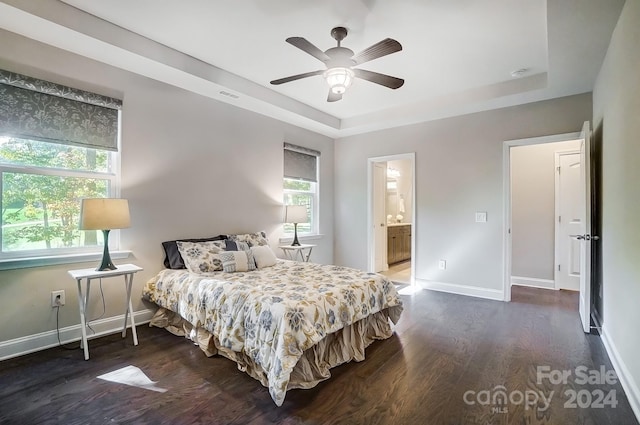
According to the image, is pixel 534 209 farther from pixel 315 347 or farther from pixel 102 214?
pixel 102 214

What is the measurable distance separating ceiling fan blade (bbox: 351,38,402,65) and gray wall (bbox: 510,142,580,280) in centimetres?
367

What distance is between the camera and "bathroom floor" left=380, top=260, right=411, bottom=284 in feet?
17.3

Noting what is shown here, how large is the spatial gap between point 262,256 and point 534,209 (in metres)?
4.22

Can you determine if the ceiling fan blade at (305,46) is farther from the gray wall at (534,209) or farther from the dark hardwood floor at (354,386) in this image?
the gray wall at (534,209)

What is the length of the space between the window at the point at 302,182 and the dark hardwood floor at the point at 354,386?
2628mm

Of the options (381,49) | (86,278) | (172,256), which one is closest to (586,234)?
(381,49)

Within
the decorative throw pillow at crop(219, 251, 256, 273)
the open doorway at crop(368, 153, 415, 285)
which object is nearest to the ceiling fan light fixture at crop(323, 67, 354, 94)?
the decorative throw pillow at crop(219, 251, 256, 273)

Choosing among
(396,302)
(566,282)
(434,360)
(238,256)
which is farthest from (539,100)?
(238,256)

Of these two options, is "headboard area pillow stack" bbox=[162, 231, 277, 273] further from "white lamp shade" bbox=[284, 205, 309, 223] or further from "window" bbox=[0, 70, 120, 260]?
"white lamp shade" bbox=[284, 205, 309, 223]

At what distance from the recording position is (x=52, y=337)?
268cm

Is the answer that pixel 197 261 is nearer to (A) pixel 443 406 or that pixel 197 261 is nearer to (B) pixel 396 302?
(B) pixel 396 302

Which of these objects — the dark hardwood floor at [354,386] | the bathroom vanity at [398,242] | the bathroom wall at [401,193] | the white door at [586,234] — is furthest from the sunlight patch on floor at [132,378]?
the bathroom wall at [401,193]

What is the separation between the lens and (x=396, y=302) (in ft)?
9.77

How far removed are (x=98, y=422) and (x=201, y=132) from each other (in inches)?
114
